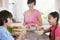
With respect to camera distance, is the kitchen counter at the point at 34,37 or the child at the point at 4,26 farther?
the kitchen counter at the point at 34,37

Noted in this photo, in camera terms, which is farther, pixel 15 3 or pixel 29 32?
pixel 15 3

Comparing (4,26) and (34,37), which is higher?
(4,26)

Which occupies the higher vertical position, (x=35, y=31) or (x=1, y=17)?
(x=1, y=17)

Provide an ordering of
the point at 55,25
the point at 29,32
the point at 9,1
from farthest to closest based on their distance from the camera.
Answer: the point at 9,1, the point at 29,32, the point at 55,25

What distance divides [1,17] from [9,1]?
197cm

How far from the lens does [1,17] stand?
1.58 meters

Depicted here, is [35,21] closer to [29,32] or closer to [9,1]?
[29,32]

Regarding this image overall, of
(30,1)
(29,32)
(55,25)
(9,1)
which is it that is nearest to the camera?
(55,25)

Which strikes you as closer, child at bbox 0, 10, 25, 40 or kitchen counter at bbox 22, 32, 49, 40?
child at bbox 0, 10, 25, 40

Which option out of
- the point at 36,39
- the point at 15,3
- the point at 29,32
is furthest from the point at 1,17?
the point at 15,3

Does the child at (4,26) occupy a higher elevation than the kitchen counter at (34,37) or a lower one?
higher

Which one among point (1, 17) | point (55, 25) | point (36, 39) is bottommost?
point (36, 39)

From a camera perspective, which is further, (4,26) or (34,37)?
(34,37)

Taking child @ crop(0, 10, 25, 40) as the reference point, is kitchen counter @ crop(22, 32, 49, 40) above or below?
below
